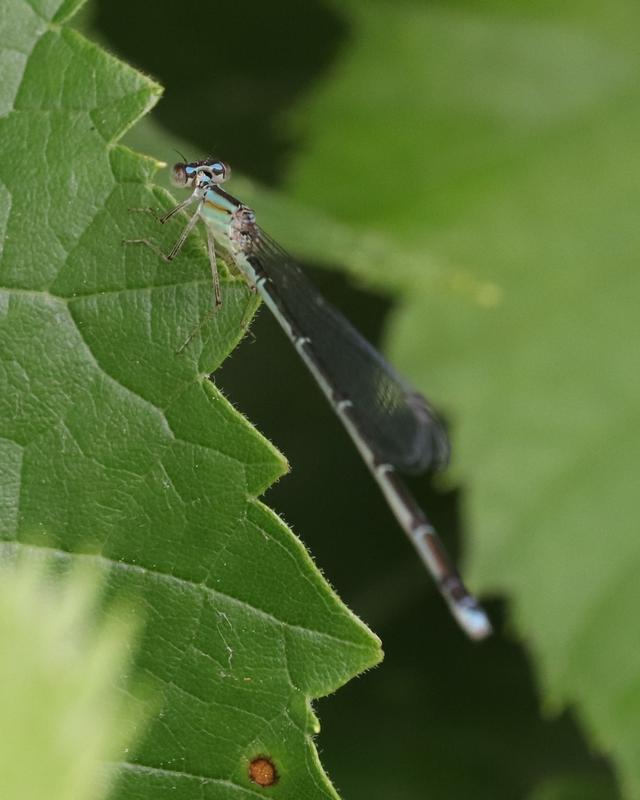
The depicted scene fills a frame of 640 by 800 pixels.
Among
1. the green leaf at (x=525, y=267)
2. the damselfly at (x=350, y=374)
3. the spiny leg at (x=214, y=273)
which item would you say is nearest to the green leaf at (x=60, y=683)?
the spiny leg at (x=214, y=273)

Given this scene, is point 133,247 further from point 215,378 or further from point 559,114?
point 559,114

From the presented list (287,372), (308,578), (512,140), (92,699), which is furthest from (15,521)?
(512,140)

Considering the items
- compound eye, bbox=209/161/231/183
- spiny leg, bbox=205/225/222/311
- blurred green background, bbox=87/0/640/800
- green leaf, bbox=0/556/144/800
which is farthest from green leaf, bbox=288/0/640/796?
green leaf, bbox=0/556/144/800

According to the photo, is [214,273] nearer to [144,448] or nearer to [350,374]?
[144,448]

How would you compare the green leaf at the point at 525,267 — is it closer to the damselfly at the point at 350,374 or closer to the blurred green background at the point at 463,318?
the blurred green background at the point at 463,318

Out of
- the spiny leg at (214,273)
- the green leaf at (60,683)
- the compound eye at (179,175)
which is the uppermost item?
the spiny leg at (214,273)

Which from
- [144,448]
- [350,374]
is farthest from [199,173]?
[144,448]
